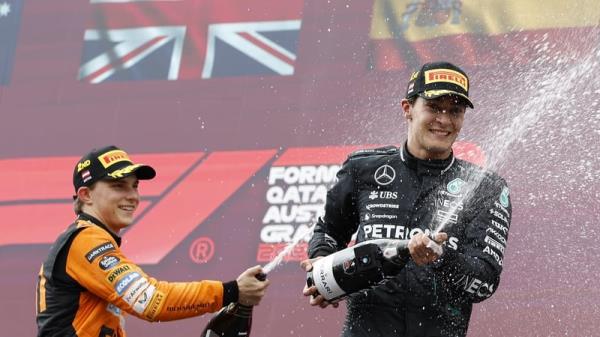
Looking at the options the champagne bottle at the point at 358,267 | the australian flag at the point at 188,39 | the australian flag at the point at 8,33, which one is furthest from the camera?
the australian flag at the point at 8,33

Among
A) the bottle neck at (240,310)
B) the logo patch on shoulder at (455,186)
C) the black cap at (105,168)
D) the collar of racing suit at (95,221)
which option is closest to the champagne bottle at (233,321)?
the bottle neck at (240,310)

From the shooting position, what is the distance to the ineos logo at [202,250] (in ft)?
20.2

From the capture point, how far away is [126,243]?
6.33 metres

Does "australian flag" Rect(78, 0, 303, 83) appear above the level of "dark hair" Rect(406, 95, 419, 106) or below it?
above

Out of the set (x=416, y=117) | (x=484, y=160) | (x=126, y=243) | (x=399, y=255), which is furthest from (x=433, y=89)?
(x=126, y=243)

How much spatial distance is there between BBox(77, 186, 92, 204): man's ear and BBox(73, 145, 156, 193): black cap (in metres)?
0.01

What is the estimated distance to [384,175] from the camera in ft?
12.7

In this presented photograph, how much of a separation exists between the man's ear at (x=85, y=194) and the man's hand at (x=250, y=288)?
0.60m

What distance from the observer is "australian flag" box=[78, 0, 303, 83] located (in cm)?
647

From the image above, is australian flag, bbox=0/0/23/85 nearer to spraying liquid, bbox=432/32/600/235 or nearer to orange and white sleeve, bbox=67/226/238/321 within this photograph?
spraying liquid, bbox=432/32/600/235

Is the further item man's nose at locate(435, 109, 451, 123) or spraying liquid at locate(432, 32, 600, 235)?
spraying liquid at locate(432, 32, 600, 235)

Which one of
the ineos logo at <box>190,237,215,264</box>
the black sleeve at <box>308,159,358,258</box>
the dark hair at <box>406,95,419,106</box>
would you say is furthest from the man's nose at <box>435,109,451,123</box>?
the ineos logo at <box>190,237,215,264</box>

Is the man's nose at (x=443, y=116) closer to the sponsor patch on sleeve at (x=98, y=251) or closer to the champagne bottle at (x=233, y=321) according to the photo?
the champagne bottle at (x=233, y=321)

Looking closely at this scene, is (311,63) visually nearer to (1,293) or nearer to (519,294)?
(519,294)
